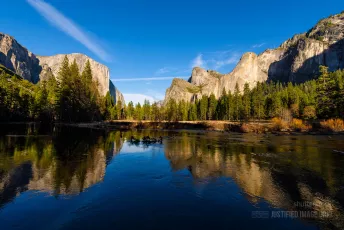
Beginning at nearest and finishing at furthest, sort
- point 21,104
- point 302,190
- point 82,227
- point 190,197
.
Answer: point 82,227, point 190,197, point 302,190, point 21,104

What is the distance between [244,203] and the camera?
34.6 feet

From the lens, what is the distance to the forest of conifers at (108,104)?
6488 cm

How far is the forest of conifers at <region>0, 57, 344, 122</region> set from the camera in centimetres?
6488

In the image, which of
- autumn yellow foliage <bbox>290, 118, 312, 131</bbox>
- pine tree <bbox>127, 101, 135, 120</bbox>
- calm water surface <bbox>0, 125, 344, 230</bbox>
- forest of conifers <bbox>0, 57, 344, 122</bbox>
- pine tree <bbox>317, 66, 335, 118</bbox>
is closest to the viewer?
calm water surface <bbox>0, 125, 344, 230</bbox>

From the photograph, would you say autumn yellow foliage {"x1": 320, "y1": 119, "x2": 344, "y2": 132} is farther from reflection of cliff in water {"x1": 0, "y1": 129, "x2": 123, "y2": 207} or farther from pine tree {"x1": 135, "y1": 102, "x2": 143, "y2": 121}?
pine tree {"x1": 135, "y1": 102, "x2": 143, "y2": 121}

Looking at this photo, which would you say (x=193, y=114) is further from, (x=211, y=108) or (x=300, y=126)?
(x=300, y=126)

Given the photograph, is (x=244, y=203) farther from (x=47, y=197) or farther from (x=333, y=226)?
(x=47, y=197)

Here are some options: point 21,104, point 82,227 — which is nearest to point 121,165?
point 82,227

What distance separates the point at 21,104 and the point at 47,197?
102 m

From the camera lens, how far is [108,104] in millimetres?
131000

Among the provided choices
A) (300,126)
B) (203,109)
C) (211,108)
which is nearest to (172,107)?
(203,109)

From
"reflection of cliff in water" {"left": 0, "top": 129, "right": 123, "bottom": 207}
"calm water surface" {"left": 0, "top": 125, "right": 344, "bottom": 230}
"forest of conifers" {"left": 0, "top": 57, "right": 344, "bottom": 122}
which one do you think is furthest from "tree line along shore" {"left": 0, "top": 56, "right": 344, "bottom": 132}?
"reflection of cliff in water" {"left": 0, "top": 129, "right": 123, "bottom": 207}

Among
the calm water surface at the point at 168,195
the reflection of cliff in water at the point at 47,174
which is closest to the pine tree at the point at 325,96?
the calm water surface at the point at 168,195

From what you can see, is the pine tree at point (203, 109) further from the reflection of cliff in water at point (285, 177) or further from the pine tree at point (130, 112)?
the reflection of cliff in water at point (285, 177)
